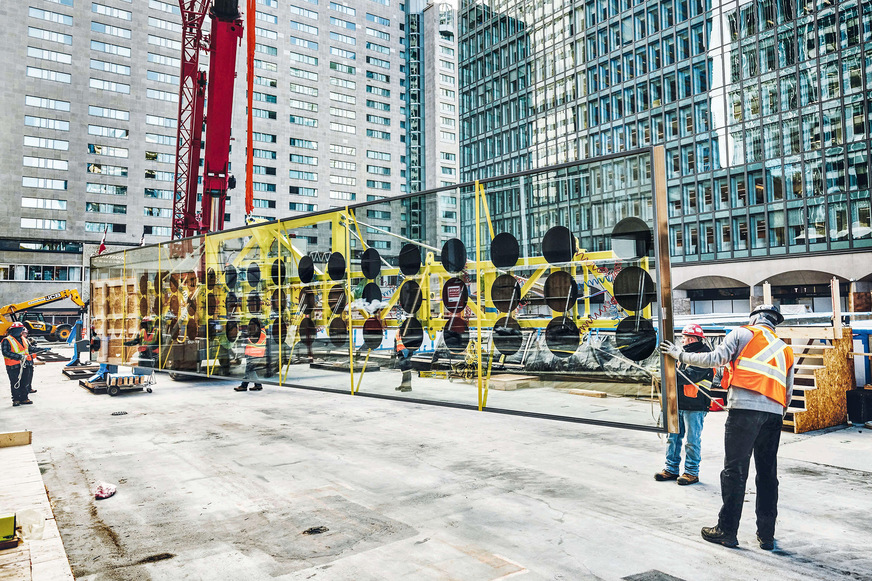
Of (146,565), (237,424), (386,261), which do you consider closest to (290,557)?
(146,565)

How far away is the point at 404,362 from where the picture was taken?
27.6ft

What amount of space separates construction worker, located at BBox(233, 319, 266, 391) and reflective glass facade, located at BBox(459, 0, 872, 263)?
39.3 m

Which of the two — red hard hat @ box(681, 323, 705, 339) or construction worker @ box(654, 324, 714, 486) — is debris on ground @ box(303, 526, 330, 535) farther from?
red hard hat @ box(681, 323, 705, 339)

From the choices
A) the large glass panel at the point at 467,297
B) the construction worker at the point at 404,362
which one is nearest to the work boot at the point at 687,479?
the large glass panel at the point at 467,297

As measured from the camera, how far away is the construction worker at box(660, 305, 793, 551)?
5.55 meters

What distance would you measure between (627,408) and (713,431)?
528 cm

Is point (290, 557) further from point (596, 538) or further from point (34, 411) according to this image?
point (34, 411)

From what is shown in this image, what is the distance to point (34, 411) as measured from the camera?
13750 mm

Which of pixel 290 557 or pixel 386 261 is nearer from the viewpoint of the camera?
pixel 290 557

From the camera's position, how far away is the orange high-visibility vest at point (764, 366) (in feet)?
18.8

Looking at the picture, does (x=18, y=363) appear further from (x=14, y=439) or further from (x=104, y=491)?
(x=104, y=491)

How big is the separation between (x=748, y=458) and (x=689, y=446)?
5.94 feet

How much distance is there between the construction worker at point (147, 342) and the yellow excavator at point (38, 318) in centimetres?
1893

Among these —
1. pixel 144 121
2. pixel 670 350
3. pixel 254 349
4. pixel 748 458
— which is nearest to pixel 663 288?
pixel 670 350
